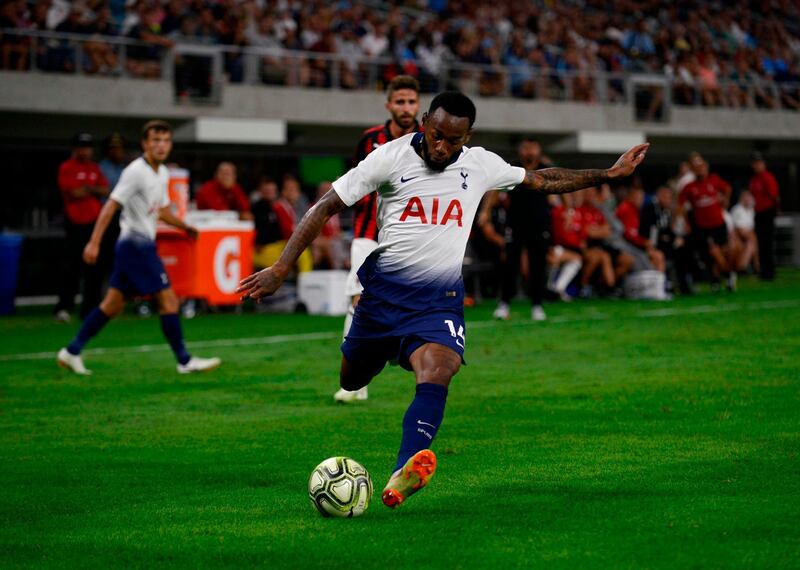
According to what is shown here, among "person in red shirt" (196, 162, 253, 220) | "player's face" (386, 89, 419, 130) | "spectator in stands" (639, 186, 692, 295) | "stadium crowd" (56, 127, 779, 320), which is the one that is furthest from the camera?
"spectator in stands" (639, 186, 692, 295)

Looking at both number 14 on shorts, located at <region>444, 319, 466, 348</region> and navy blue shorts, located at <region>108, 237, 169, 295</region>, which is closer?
number 14 on shorts, located at <region>444, 319, 466, 348</region>

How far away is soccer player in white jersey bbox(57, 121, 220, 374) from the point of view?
1211 centimetres

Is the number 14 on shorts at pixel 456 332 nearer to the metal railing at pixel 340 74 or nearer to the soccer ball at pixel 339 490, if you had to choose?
the soccer ball at pixel 339 490

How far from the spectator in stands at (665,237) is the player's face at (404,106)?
14.1m

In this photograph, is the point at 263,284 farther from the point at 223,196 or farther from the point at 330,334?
the point at 223,196

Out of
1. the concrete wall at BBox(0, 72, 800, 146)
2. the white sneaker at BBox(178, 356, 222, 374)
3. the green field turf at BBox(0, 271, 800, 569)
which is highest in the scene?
the concrete wall at BBox(0, 72, 800, 146)

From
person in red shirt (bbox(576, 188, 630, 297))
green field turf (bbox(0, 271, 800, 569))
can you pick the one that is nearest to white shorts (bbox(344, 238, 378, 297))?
green field turf (bbox(0, 271, 800, 569))

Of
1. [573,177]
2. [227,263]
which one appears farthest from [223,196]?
[573,177]

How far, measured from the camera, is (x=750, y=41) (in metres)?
39.9

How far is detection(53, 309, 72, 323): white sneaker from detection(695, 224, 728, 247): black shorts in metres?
11.5

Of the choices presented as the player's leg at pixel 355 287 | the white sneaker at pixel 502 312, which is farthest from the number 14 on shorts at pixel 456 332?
the white sneaker at pixel 502 312

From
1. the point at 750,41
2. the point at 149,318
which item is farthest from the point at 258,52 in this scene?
the point at 750,41

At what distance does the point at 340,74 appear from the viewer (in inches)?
1141

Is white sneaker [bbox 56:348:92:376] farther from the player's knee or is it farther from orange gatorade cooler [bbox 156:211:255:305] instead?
orange gatorade cooler [bbox 156:211:255:305]
